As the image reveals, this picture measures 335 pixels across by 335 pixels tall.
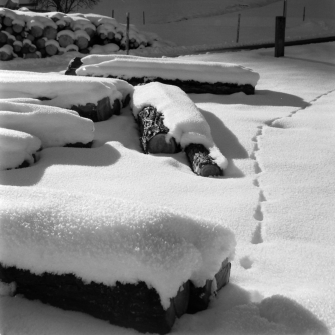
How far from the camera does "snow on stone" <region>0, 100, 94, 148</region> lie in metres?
3.45

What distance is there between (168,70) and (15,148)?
2.77 m

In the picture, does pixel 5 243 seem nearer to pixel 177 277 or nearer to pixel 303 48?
pixel 177 277

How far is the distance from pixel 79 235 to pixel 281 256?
1031 mm

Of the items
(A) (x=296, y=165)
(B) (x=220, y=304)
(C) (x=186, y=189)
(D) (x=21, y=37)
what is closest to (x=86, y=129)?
(C) (x=186, y=189)

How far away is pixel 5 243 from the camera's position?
162 cm

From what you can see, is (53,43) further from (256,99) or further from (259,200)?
(259,200)

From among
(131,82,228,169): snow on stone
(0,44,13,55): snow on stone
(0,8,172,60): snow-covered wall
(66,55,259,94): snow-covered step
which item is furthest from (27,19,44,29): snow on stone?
(131,82,228,169): snow on stone

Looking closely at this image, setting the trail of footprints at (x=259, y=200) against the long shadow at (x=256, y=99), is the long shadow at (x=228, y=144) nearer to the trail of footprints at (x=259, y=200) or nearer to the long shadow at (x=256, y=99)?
the trail of footprints at (x=259, y=200)

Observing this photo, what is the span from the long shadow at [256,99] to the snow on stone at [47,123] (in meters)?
2.07

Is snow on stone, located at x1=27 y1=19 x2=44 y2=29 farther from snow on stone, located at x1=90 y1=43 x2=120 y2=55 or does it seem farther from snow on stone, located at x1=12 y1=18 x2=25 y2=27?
snow on stone, located at x1=90 y1=43 x2=120 y2=55

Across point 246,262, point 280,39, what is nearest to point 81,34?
point 280,39

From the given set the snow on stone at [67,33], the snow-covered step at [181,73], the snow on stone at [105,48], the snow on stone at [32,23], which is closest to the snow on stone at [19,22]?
the snow on stone at [32,23]

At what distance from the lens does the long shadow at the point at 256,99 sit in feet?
17.5

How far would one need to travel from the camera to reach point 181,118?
11.9 ft
